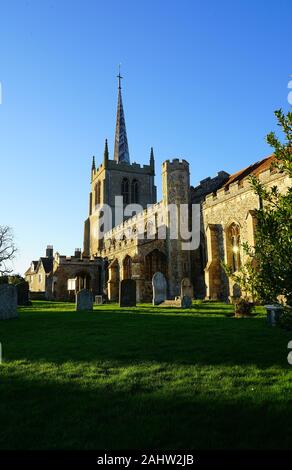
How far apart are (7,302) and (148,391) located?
28.4ft

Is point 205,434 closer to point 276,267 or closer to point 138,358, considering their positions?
point 276,267

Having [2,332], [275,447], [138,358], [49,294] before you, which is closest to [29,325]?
[2,332]

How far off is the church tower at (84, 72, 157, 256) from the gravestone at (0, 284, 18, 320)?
31.5 meters

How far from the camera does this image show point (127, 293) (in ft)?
55.2

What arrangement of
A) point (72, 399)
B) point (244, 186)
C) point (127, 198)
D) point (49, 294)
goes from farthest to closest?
point (127, 198), point (49, 294), point (244, 186), point (72, 399)

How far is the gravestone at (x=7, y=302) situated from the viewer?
11.8 metres

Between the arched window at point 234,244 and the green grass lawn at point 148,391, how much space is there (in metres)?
12.4

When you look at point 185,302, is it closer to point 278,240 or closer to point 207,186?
point 278,240

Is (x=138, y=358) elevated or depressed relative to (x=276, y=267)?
depressed

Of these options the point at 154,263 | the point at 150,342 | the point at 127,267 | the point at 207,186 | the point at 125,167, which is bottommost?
the point at 150,342

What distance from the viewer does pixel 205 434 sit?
3.22 meters

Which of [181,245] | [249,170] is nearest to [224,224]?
[181,245]

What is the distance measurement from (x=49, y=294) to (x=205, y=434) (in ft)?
99.8

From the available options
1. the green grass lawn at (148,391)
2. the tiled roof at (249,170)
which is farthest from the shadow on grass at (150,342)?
the tiled roof at (249,170)
